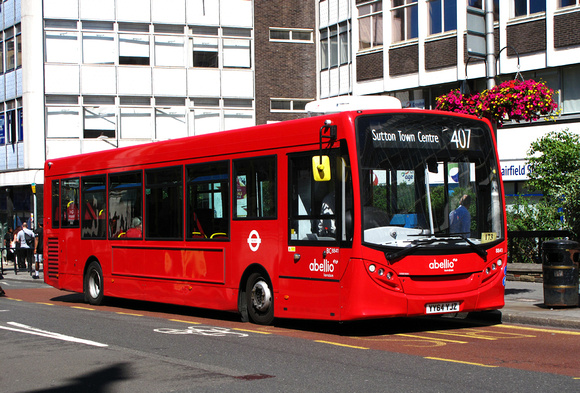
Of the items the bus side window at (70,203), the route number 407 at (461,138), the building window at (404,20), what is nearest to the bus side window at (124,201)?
the bus side window at (70,203)

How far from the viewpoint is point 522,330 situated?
11.1 meters

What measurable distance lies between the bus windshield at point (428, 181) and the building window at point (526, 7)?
50.8 ft

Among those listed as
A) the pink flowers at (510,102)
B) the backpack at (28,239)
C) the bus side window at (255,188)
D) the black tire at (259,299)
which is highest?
the pink flowers at (510,102)

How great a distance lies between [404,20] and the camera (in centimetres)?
3008

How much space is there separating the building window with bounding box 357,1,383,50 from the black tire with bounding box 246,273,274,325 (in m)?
20.7

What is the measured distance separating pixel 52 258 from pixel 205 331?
8.08 m

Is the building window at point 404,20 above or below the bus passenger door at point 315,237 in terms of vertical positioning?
above

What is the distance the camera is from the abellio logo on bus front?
34.3ft

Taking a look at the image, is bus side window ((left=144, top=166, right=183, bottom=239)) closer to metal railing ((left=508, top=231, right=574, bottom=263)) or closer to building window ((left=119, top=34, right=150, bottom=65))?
metal railing ((left=508, top=231, right=574, bottom=263))

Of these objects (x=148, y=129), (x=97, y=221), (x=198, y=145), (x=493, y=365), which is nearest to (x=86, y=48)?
(x=148, y=129)

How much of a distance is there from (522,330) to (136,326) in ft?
18.6

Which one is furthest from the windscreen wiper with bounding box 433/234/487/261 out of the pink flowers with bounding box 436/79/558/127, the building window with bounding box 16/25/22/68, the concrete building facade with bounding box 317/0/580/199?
the building window with bounding box 16/25/22/68

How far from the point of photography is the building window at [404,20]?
97.2ft

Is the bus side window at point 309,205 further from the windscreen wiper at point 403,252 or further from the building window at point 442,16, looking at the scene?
the building window at point 442,16
